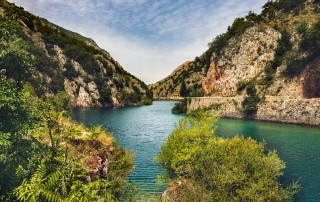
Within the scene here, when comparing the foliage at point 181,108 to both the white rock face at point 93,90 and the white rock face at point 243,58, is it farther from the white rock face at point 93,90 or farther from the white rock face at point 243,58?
the white rock face at point 93,90

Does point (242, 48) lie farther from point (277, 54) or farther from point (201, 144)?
point (201, 144)

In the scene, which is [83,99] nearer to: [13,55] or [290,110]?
[290,110]

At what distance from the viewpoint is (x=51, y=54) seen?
169 m

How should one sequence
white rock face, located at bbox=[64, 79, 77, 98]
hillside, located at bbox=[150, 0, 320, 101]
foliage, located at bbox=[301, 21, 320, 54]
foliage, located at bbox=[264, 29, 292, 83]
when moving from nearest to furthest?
foliage, located at bbox=[301, 21, 320, 54] → hillside, located at bbox=[150, 0, 320, 101] → foliage, located at bbox=[264, 29, 292, 83] → white rock face, located at bbox=[64, 79, 77, 98]

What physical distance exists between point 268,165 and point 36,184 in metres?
30.4

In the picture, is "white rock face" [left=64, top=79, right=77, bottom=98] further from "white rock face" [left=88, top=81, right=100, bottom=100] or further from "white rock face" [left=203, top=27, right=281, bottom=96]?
"white rock face" [left=203, top=27, right=281, bottom=96]

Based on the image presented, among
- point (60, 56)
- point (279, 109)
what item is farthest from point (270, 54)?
point (60, 56)

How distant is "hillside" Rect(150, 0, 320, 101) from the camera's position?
112 metres


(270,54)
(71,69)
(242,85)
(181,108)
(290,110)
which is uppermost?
(270,54)

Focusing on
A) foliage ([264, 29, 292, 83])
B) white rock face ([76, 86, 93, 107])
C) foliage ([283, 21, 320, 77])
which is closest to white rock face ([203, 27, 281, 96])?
foliage ([264, 29, 292, 83])

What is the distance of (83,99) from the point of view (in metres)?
163

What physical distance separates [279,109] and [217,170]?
82.4 meters

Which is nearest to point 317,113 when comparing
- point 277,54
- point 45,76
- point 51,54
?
point 277,54

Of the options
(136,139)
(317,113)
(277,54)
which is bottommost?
(136,139)
